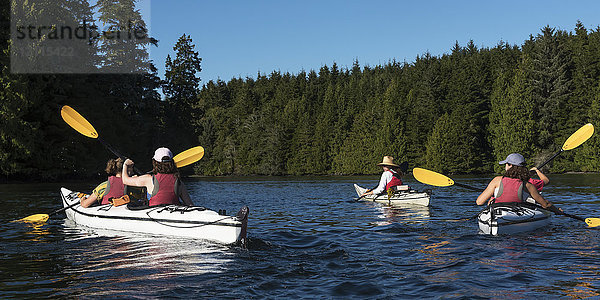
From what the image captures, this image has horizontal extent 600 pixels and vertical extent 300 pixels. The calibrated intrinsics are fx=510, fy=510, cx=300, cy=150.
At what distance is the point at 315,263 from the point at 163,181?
12.2 ft

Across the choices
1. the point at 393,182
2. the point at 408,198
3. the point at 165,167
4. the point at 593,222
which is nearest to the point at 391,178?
the point at 393,182

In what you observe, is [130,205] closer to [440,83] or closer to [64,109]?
[64,109]

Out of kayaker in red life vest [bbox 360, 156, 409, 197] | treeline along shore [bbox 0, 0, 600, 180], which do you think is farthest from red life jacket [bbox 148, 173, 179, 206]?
treeline along shore [bbox 0, 0, 600, 180]

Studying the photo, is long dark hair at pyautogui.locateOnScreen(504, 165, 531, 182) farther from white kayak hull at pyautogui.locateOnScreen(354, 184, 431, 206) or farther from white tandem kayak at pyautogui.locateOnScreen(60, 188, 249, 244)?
white kayak hull at pyautogui.locateOnScreen(354, 184, 431, 206)

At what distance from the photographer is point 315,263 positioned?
7539 mm

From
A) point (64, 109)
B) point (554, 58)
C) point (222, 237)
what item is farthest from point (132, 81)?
point (554, 58)

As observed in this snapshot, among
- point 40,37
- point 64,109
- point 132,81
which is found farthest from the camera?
point 132,81

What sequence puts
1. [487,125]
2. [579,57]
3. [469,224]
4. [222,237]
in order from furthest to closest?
[487,125], [579,57], [469,224], [222,237]

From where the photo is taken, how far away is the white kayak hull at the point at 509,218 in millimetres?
9617

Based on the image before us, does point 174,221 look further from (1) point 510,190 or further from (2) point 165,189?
(1) point 510,190

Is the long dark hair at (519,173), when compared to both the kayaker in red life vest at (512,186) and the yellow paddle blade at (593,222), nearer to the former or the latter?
the kayaker in red life vest at (512,186)

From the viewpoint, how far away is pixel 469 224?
11758mm

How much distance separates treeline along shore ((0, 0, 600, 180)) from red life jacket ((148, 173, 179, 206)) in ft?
89.5

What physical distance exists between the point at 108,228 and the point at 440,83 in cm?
6445
